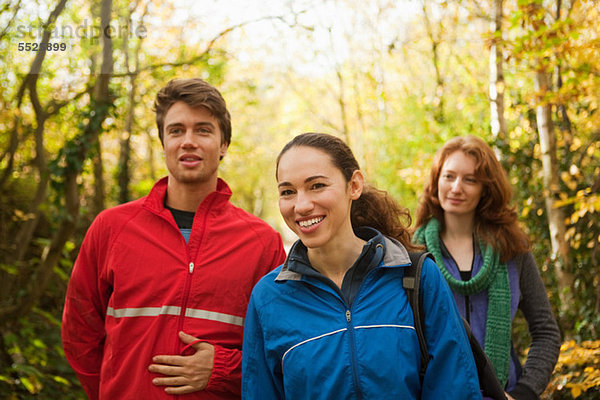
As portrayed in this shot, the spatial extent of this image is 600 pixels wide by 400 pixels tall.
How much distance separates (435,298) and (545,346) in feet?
3.85

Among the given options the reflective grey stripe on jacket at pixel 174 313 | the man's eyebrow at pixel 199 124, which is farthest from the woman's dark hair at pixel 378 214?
the reflective grey stripe on jacket at pixel 174 313

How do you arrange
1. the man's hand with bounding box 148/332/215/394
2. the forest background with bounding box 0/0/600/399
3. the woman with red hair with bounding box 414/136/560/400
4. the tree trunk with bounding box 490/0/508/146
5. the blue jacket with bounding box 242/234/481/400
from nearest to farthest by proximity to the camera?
the blue jacket with bounding box 242/234/481/400, the man's hand with bounding box 148/332/215/394, the woman with red hair with bounding box 414/136/560/400, the forest background with bounding box 0/0/600/399, the tree trunk with bounding box 490/0/508/146

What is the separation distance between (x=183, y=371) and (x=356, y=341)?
0.87 metres

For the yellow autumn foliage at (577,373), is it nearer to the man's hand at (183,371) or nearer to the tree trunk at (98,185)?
the man's hand at (183,371)

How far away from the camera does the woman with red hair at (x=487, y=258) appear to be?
Result: 115 inches

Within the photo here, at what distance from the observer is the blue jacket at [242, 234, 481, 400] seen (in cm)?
199

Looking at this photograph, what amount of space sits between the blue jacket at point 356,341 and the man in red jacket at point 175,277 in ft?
1.34

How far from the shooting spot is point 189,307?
2.58 meters

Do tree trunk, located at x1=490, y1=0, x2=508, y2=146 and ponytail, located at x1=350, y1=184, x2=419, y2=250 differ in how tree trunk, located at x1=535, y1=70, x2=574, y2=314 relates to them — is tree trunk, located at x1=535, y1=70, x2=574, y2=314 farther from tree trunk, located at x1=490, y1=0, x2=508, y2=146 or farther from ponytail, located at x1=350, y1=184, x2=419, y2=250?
ponytail, located at x1=350, y1=184, x2=419, y2=250

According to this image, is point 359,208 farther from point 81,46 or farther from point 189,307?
point 81,46

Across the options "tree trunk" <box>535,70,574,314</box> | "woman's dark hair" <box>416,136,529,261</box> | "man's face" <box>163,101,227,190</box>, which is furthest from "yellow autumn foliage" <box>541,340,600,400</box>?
"man's face" <box>163,101,227,190</box>

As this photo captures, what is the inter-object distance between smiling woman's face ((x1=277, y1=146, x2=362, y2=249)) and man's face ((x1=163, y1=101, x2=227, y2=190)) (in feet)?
2.18

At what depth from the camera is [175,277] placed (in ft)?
8.66

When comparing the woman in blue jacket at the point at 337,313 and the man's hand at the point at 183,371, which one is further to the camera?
the man's hand at the point at 183,371
